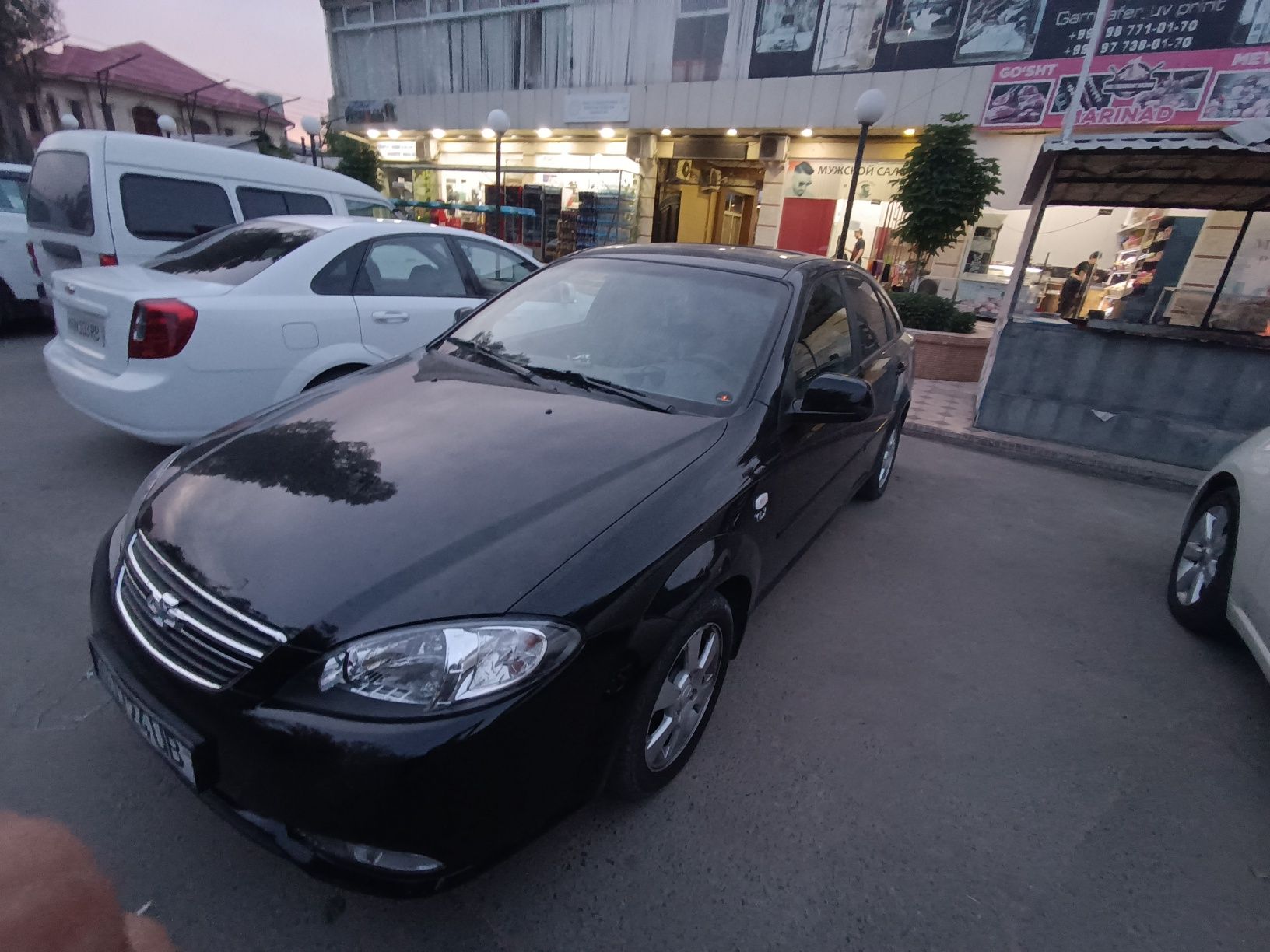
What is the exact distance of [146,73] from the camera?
31.1 m

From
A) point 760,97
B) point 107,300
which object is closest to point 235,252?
point 107,300

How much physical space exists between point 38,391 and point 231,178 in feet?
8.13

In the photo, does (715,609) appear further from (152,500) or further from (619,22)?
(619,22)

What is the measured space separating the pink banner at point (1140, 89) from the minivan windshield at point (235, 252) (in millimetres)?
11545

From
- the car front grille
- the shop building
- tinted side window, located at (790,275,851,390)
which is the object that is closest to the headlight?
the car front grille

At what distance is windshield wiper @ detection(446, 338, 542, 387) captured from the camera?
2.47m

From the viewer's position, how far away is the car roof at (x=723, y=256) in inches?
111

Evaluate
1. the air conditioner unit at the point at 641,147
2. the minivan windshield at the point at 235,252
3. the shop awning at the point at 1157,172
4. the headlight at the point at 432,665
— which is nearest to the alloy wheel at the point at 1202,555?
the shop awning at the point at 1157,172

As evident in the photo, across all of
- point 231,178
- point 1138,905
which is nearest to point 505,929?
point 1138,905

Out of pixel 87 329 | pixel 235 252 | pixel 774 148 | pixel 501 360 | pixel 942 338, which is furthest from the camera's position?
pixel 774 148

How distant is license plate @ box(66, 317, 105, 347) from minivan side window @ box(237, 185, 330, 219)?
2.56 meters

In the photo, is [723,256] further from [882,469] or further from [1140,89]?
[1140,89]

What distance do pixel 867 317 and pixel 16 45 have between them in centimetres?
3173

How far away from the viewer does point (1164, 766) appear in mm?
2395
